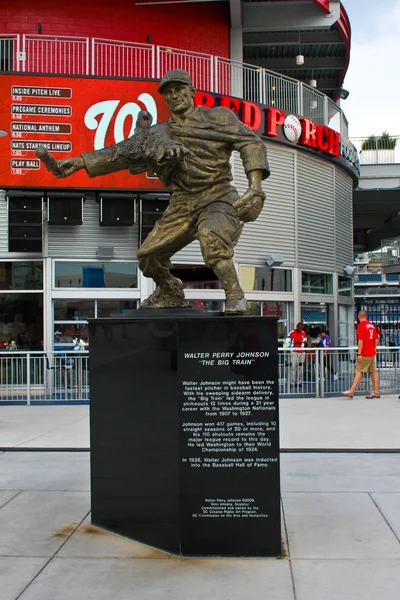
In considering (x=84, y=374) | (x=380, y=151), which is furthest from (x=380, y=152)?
(x=84, y=374)

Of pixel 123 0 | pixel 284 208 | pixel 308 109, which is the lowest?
pixel 284 208

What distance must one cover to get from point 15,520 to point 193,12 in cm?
1726

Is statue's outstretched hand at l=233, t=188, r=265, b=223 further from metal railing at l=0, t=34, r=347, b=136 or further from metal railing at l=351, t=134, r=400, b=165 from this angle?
metal railing at l=351, t=134, r=400, b=165

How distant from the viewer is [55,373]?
13.8 meters

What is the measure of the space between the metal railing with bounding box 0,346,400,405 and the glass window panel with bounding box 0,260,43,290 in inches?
112

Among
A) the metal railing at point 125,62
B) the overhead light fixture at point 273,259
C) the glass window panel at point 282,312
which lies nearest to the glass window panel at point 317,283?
the glass window panel at point 282,312

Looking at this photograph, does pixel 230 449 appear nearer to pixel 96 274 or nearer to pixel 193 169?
pixel 193 169

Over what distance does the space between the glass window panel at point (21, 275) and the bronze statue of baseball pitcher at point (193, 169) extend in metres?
11.2

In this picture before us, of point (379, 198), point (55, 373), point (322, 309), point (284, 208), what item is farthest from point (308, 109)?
point (55, 373)

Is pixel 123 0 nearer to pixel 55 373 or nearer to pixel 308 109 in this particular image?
pixel 308 109

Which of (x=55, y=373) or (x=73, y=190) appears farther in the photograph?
(x=73, y=190)

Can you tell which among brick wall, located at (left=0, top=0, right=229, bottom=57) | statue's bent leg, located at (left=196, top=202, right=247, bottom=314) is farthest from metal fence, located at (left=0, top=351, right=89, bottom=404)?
brick wall, located at (left=0, top=0, right=229, bottom=57)

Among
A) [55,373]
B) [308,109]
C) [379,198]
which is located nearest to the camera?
[55,373]

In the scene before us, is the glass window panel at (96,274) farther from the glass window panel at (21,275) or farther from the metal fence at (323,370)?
the metal fence at (323,370)
